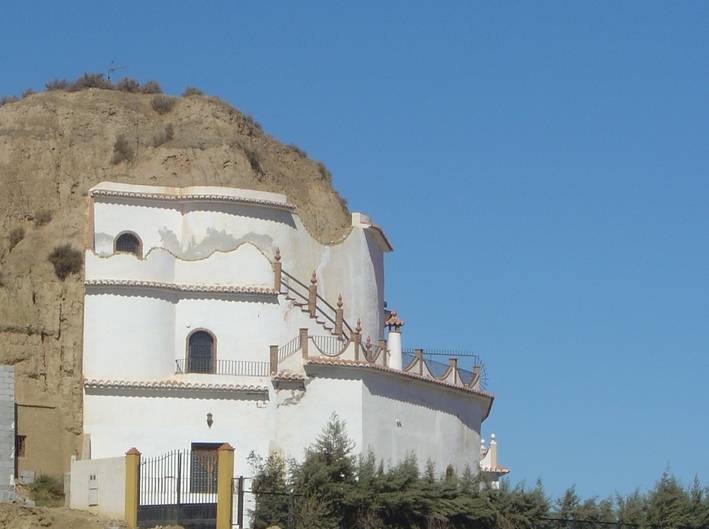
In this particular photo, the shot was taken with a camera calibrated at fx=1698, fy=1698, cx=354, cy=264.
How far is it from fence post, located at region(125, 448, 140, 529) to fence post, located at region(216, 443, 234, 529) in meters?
2.03

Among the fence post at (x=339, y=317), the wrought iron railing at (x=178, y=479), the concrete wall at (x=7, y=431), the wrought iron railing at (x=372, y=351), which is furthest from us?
the fence post at (x=339, y=317)

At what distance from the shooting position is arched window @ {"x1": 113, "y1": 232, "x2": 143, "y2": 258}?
46.9m

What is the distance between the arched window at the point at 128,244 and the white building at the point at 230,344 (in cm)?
4

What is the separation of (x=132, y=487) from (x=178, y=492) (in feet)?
3.51

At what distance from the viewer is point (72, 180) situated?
4788 cm

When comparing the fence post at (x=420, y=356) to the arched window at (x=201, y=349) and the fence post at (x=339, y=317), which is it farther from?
the arched window at (x=201, y=349)

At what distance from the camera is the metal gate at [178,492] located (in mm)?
39375

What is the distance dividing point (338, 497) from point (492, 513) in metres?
4.82

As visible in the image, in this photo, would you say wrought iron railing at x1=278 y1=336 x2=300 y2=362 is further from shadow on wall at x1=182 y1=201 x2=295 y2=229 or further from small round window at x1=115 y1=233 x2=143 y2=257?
small round window at x1=115 y1=233 x2=143 y2=257

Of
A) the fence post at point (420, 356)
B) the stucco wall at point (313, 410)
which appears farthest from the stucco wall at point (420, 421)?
the fence post at point (420, 356)

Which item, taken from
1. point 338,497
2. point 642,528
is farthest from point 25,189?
point 642,528

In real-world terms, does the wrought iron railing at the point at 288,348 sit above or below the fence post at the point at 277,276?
below

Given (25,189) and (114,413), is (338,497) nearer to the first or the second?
(114,413)

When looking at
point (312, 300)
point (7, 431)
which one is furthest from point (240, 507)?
point (312, 300)
